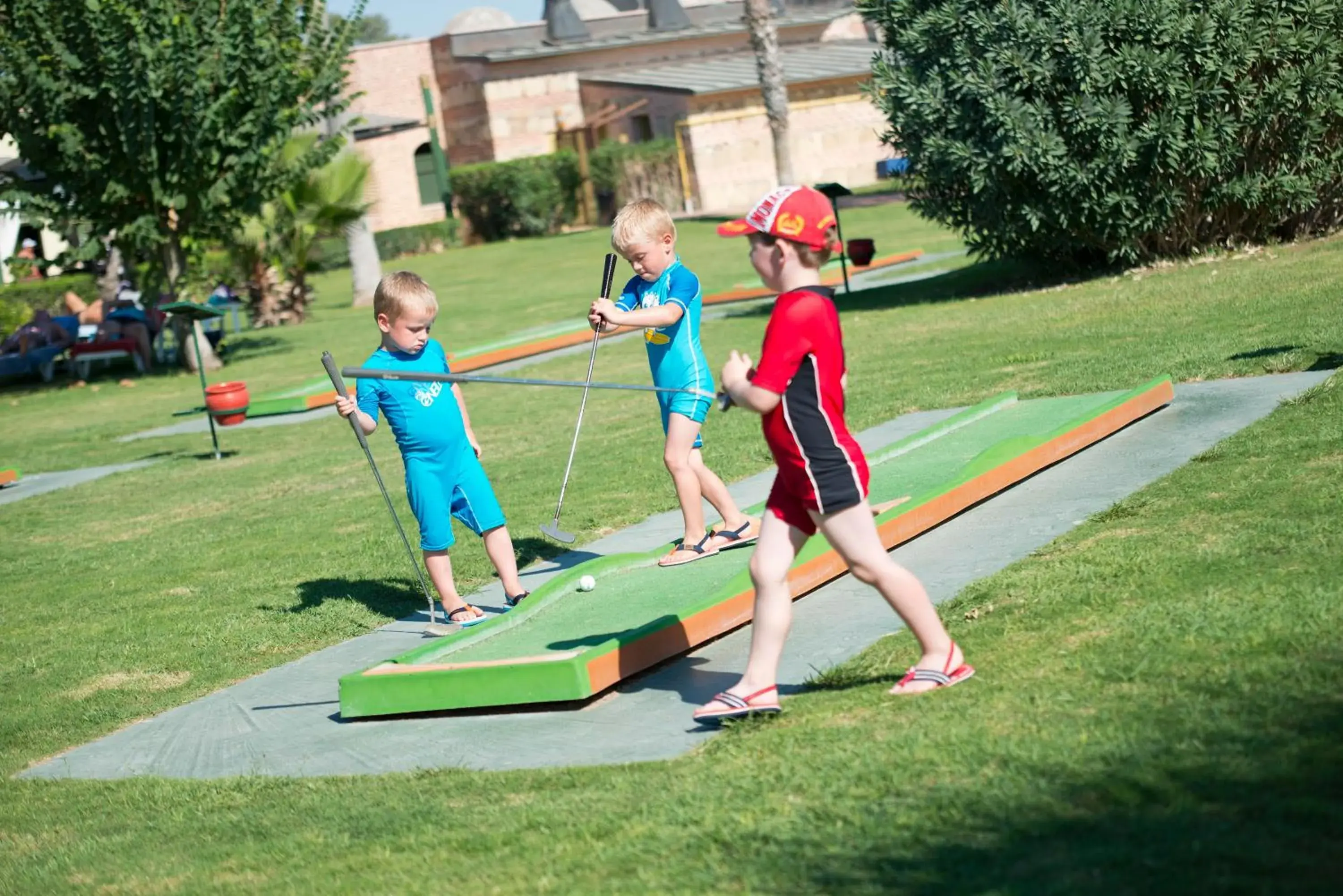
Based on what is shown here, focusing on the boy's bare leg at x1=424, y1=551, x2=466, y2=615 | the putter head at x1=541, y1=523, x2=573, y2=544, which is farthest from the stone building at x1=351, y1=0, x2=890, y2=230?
the boy's bare leg at x1=424, y1=551, x2=466, y2=615

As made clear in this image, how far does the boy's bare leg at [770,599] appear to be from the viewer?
14.5ft

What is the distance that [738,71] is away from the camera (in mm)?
42719

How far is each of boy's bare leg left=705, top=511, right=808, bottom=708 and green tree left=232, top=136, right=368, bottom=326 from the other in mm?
20611

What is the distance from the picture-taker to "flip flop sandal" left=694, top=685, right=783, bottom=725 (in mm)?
4504

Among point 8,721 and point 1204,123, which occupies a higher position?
point 1204,123

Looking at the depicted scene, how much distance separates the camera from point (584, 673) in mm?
4977

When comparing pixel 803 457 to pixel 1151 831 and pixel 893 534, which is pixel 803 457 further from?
pixel 893 534

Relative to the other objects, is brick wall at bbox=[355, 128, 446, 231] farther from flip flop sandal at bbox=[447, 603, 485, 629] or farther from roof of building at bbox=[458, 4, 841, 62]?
flip flop sandal at bbox=[447, 603, 485, 629]

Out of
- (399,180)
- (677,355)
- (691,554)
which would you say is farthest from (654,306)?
(399,180)

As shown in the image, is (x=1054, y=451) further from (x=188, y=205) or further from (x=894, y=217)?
(x=894, y=217)

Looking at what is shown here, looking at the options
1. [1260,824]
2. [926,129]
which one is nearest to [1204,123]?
[926,129]

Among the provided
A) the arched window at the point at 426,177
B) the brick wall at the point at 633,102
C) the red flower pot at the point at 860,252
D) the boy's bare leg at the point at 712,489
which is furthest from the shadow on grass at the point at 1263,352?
the arched window at the point at 426,177

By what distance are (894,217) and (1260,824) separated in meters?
28.6

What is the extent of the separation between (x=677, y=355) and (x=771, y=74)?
69.8 ft
